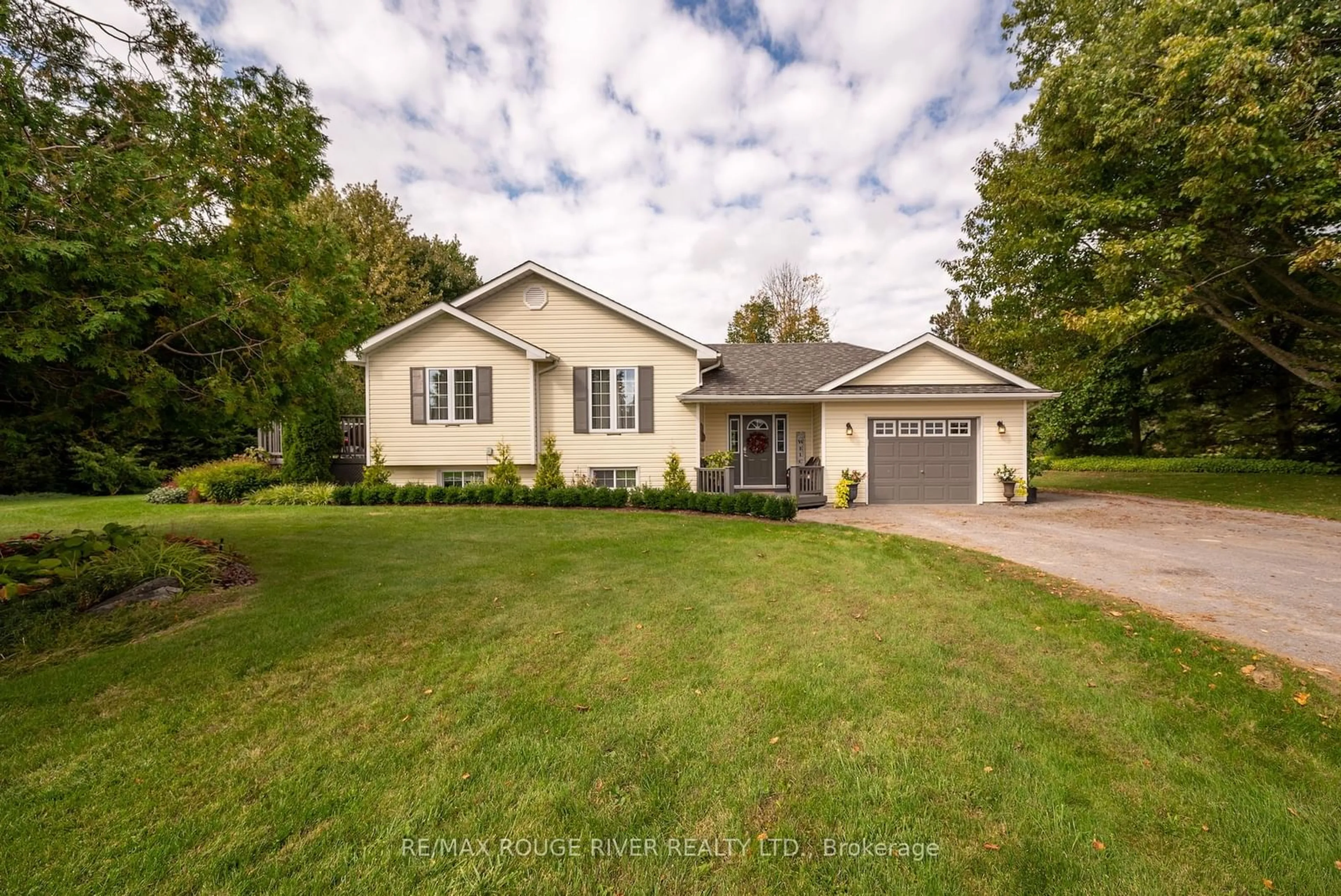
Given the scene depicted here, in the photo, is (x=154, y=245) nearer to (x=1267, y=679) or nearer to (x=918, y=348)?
(x=1267, y=679)

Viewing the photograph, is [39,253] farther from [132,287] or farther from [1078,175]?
[1078,175]

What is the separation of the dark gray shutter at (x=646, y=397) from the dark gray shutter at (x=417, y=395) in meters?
5.61

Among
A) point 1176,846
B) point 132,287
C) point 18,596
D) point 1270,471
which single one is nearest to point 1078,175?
point 1270,471

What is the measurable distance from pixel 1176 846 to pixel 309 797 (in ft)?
12.9

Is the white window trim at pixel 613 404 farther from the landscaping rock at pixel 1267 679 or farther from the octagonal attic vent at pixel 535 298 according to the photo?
the landscaping rock at pixel 1267 679

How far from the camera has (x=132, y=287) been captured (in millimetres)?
4027

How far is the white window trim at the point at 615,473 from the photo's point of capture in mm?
13523

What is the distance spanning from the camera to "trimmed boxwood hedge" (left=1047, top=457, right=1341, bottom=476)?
17.5 m

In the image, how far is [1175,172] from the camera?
12125 millimetres

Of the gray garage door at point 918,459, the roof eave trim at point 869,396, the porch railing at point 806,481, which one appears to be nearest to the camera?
the porch railing at point 806,481

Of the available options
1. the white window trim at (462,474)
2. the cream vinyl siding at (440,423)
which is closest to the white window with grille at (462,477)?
the white window trim at (462,474)

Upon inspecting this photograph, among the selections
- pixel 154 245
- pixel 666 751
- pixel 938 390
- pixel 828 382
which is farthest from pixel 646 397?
pixel 666 751

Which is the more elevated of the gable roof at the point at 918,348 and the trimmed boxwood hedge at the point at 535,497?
the gable roof at the point at 918,348

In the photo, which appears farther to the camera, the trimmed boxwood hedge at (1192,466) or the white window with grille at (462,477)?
the trimmed boxwood hedge at (1192,466)
